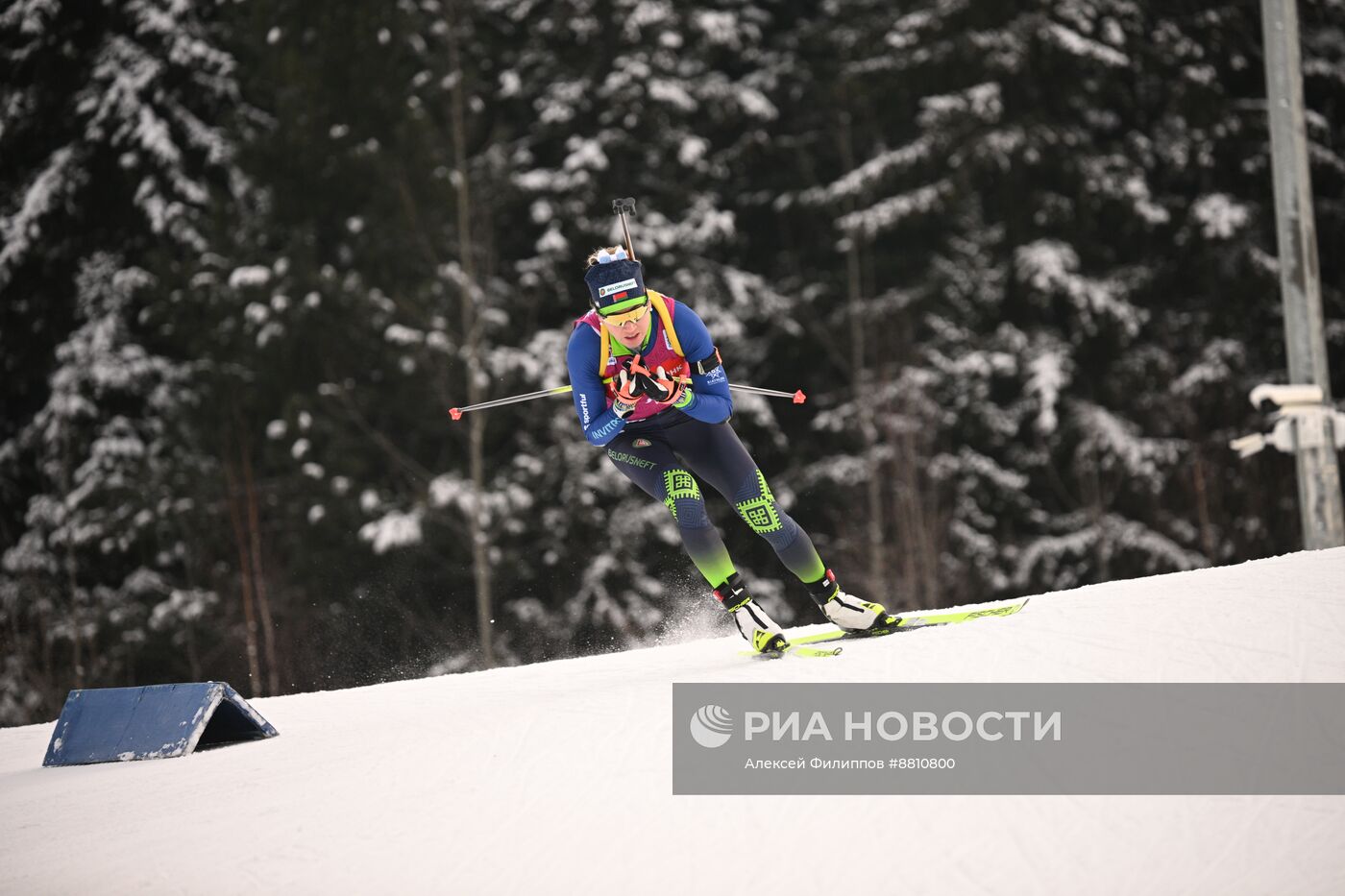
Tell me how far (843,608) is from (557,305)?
13069 millimetres

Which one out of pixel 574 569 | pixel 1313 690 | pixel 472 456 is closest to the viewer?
pixel 1313 690

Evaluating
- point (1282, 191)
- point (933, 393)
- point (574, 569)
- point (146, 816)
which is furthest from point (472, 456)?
point (146, 816)

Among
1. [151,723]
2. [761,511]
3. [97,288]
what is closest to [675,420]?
[761,511]

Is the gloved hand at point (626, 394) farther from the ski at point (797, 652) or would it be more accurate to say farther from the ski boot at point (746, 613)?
the ski at point (797, 652)

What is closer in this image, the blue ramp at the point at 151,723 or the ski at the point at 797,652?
the ski at the point at 797,652

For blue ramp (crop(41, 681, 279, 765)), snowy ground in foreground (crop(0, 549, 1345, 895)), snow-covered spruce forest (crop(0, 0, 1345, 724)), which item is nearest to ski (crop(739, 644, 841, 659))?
snowy ground in foreground (crop(0, 549, 1345, 895))

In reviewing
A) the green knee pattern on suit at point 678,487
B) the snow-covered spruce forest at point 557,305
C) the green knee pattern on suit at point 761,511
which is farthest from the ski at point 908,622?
the snow-covered spruce forest at point 557,305

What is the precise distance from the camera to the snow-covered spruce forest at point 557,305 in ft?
56.0

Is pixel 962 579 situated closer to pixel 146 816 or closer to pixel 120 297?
pixel 120 297

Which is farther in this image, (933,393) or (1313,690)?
(933,393)

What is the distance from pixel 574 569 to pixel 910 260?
6.85m

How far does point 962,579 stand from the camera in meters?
17.4

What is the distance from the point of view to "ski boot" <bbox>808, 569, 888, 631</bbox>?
244 inches

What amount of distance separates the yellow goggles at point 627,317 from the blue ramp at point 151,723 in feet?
7.89
